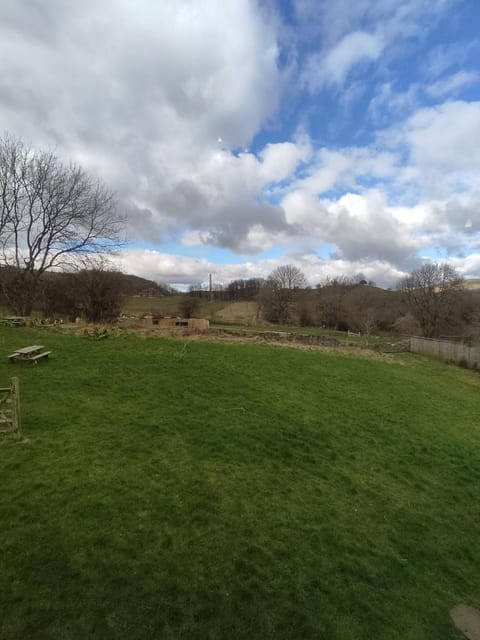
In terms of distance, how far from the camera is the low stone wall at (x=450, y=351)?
18500 mm

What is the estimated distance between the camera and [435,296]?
37625 millimetres

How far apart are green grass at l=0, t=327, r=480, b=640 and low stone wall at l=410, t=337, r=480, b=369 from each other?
12428 millimetres

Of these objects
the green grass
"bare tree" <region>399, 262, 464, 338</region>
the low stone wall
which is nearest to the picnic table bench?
the green grass

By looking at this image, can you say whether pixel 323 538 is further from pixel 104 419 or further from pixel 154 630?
pixel 104 419

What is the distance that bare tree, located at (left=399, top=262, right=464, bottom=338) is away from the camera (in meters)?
37.1

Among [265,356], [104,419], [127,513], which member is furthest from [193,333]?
[127,513]

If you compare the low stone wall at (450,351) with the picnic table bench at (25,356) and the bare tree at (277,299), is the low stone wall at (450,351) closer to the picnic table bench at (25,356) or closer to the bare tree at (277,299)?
the picnic table bench at (25,356)

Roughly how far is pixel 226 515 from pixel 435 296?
135 ft

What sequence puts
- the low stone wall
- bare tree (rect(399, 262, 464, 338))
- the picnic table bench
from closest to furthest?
the picnic table bench → the low stone wall → bare tree (rect(399, 262, 464, 338))

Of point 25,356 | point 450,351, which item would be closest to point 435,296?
point 450,351

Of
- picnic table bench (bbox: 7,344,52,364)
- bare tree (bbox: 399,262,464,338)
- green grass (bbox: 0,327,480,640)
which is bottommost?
green grass (bbox: 0,327,480,640)

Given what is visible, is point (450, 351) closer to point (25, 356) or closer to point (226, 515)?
point (226, 515)

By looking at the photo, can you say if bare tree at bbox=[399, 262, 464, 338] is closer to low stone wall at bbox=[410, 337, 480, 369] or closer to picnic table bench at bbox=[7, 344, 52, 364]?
low stone wall at bbox=[410, 337, 480, 369]

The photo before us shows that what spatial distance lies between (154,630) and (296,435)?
4478 millimetres
